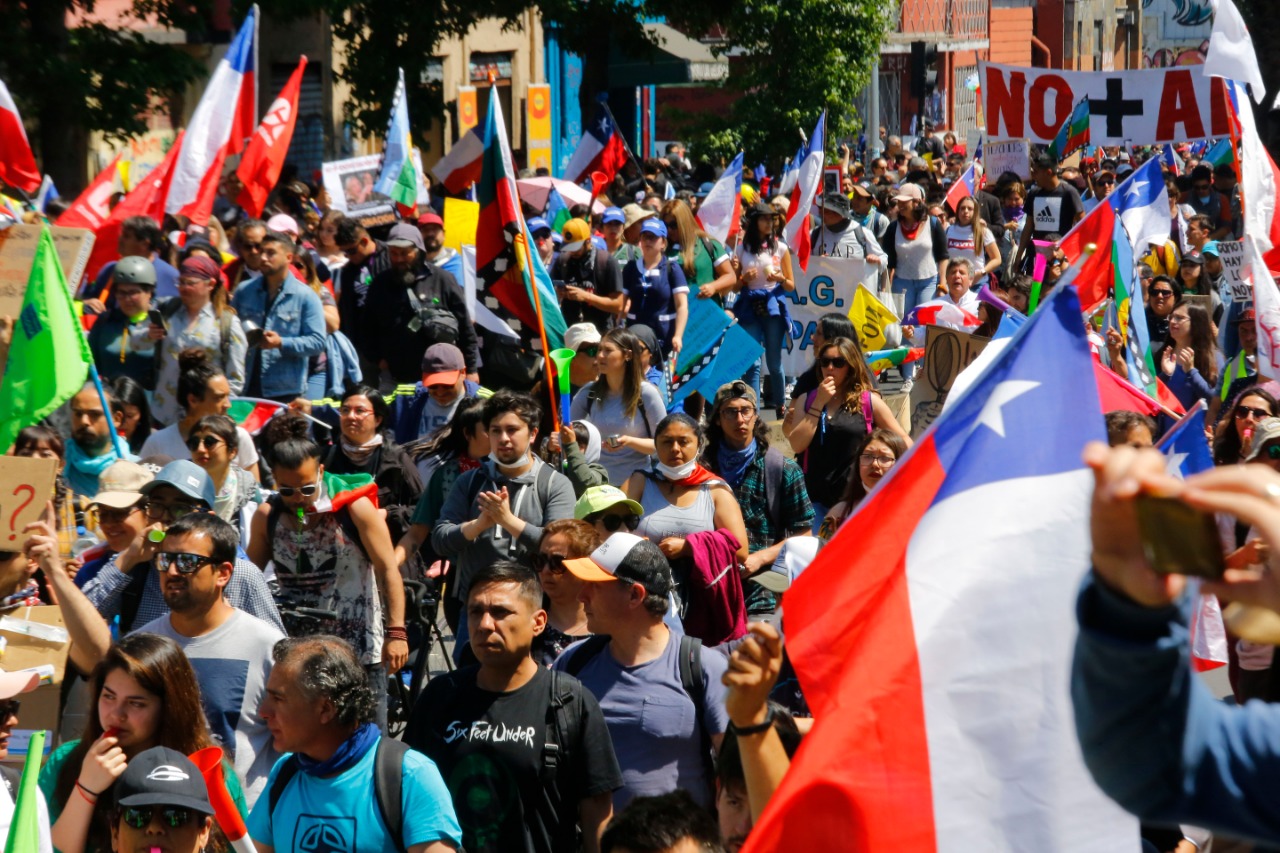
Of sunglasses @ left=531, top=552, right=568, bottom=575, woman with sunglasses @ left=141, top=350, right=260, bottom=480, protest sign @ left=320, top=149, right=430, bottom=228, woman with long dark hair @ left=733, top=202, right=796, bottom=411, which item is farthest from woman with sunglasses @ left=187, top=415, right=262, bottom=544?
protest sign @ left=320, top=149, right=430, bottom=228

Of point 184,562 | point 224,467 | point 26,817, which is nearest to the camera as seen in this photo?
point 26,817

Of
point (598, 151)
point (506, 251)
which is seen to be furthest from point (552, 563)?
point (598, 151)

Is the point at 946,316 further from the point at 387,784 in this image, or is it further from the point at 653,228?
the point at 387,784

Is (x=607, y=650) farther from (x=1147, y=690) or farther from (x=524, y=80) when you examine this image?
(x=524, y=80)

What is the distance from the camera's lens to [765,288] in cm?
1335

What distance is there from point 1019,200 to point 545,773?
585 inches

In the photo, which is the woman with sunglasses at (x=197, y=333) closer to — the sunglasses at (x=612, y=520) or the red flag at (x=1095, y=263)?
the sunglasses at (x=612, y=520)

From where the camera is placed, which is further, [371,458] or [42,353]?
[371,458]

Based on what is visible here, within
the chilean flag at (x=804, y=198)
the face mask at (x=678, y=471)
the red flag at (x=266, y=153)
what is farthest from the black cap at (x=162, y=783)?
the red flag at (x=266, y=153)

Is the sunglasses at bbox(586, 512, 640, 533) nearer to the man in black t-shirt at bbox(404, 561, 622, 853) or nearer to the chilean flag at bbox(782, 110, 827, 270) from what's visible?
the man in black t-shirt at bbox(404, 561, 622, 853)

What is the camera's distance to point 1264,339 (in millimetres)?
7672

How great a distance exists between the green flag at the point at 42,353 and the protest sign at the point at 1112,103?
778cm

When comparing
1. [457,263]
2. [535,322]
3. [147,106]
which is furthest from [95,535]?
[147,106]

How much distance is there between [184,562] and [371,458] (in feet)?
8.10
